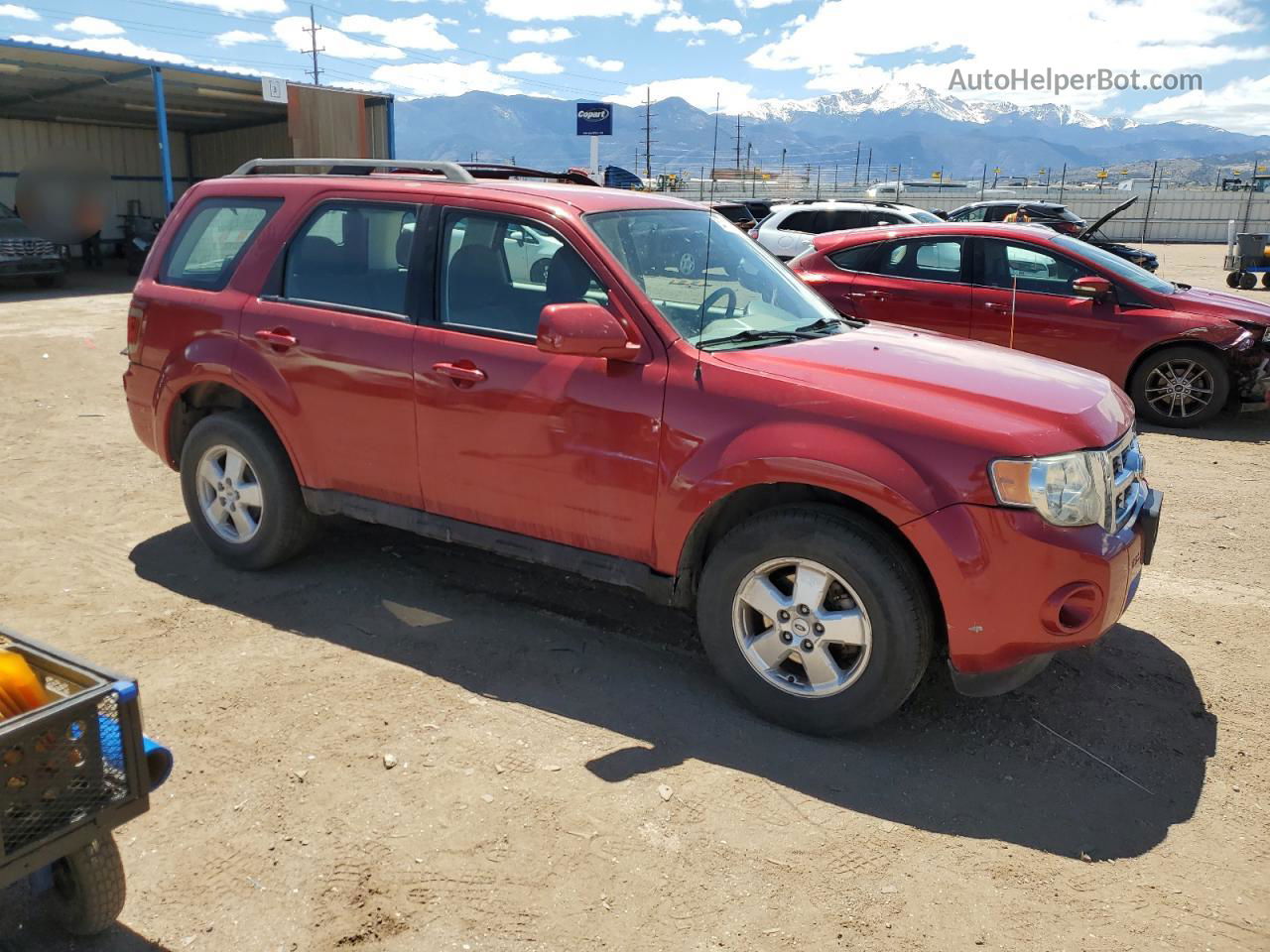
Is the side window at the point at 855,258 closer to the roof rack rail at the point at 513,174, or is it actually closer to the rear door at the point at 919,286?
the rear door at the point at 919,286

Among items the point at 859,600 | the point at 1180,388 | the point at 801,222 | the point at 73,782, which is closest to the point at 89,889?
the point at 73,782

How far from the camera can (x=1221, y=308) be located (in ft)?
27.6

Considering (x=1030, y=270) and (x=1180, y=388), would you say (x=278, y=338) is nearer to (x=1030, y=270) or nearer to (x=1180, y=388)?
(x=1030, y=270)

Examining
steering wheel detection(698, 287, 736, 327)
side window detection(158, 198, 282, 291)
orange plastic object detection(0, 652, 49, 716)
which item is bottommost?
orange plastic object detection(0, 652, 49, 716)

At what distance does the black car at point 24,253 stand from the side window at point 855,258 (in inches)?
610

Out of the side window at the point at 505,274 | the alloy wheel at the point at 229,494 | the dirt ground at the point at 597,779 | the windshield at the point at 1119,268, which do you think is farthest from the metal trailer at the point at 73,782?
the windshield at the point at 1119,268

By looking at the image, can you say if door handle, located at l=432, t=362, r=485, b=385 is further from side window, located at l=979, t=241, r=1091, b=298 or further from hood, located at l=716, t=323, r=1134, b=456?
side window, located at l=979, t=241, r=1091, b=298

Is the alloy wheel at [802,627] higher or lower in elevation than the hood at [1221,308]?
lower

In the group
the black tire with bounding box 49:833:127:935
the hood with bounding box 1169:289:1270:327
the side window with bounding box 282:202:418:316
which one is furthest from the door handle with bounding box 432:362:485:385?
the hood with bounding box 1169:289:1270:327

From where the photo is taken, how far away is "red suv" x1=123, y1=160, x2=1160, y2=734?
3.24m

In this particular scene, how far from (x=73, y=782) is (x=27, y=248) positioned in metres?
19.3

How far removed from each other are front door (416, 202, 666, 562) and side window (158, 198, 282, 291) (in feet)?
3.86

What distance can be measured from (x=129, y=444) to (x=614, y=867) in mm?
6040

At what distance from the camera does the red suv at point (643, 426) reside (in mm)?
3238
